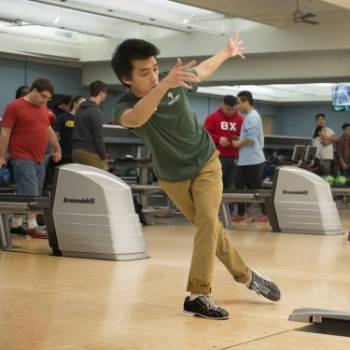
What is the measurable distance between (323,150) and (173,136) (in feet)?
40.8

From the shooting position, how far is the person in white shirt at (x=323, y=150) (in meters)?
16.0

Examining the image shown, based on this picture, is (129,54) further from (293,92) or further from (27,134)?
(293,92)

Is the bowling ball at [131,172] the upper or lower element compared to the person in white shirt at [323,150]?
lower

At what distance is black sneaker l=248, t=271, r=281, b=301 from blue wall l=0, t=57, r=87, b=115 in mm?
12796

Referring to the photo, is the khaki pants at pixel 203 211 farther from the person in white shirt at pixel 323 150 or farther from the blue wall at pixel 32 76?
the blue wall at pixel 32 76

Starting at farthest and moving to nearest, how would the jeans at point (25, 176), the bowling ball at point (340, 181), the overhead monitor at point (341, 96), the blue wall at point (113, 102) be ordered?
the overhead monitor at point (341, 96)
the blue wall at point (113, 102)
the bowling ball at point (340, 181)
the jeans at point (25, 176)

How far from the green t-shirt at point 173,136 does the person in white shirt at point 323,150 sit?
1208 cm

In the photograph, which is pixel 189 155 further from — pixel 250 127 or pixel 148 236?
pixel 250 127

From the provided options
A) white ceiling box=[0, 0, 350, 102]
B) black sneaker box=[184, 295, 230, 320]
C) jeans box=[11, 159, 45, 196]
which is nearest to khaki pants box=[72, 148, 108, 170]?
jeans box=[11, 159, 45, 196]

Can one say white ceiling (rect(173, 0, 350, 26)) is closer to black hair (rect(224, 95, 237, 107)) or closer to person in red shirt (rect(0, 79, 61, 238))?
black hair (rect(224, 95, 237, 107))

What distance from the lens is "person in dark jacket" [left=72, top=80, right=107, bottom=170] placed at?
8359mm

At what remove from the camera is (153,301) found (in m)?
4.70

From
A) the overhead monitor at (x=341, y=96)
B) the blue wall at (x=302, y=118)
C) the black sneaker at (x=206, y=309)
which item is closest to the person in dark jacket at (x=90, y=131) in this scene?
the black sneaker at (x=206, y=309)

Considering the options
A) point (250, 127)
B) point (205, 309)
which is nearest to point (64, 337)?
point (205, 309)
